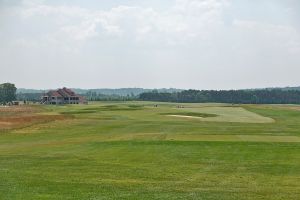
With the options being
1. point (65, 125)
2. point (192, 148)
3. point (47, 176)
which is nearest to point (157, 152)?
point (192, 148)

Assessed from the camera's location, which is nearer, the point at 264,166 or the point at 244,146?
the point at 264,166

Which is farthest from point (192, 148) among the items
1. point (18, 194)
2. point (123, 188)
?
point (18, 194)

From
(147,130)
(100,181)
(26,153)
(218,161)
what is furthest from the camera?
(147,130)

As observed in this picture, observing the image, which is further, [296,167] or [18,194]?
[296,167]

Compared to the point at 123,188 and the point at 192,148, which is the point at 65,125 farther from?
the point at 123,188

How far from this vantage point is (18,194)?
21.3 metres

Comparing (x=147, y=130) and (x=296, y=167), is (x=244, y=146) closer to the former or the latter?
(x=296, y=167)

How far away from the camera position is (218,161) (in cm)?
3362

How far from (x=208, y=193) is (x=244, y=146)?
20.8 metres

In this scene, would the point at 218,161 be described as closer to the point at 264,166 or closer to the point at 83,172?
the point at 264,166

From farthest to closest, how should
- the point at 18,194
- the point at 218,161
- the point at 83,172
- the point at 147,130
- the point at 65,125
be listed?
the point at 65,125 < the point at 147,130 < the point at 218,161 < the point at 83,172 < the point at 18,194

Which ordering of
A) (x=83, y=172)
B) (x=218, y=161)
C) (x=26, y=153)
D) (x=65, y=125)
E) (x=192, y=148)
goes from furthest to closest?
(x=65, y=125), (x=192, y=148), (x=26, y=153), (x=218, y=161), (x=83, y=172)

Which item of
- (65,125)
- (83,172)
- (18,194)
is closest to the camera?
(18,194)

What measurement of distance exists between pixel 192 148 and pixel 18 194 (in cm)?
2174
